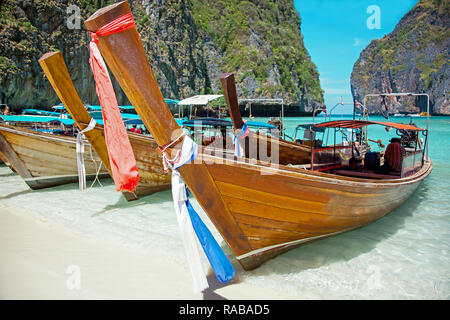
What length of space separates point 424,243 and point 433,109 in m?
106

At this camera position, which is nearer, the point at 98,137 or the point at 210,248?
the point at 210,248

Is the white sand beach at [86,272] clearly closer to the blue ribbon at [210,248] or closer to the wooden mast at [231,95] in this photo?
the blue ribbon at [210,248]

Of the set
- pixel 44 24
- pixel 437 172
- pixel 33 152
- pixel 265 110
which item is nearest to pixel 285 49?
pixel 265 110

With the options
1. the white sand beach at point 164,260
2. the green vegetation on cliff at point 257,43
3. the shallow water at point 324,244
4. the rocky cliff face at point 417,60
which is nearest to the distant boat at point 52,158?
the shallow water at point 324,244

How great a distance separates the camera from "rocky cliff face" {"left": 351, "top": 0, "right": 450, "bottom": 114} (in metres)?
87.6

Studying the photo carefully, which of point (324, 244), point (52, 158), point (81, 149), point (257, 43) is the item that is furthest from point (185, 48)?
point (324, 244)

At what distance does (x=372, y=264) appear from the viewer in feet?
13.7

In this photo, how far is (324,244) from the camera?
464 cm

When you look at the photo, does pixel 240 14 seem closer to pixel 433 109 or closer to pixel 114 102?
pixel 433 109

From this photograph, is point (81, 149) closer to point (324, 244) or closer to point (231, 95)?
point (231, 95)

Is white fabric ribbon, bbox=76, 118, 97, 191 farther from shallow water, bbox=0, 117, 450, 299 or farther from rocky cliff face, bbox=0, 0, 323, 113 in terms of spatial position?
rocky cliff face, bbox=0, 0, 323, 113

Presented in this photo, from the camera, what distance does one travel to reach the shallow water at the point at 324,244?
11.6 feet

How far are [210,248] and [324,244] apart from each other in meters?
2.44

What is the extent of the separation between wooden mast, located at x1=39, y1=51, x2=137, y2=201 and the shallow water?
4.45 feet
